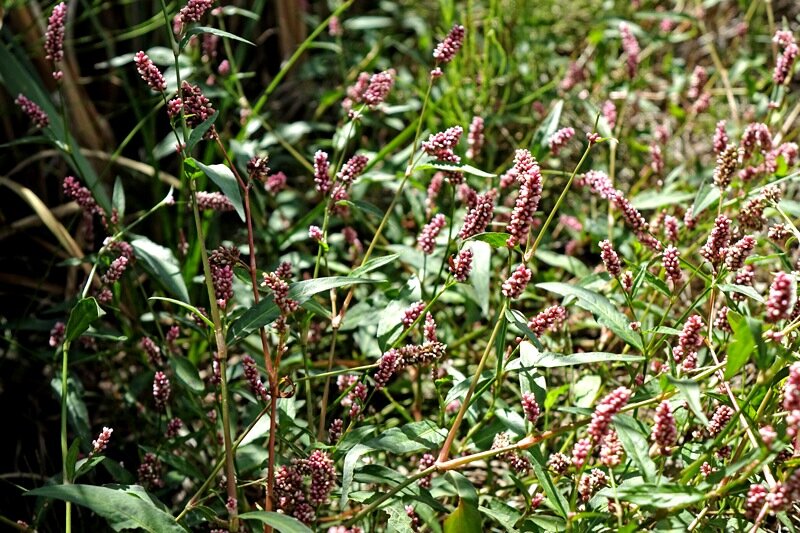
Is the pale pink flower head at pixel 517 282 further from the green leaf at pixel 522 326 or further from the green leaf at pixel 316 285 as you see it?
the green leaf at pixel 316 285

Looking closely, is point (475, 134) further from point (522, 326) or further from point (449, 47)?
point (522, 326)

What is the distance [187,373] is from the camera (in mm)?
1708

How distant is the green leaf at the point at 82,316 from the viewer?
1.40 meters

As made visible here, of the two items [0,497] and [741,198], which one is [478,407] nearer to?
[741,198]

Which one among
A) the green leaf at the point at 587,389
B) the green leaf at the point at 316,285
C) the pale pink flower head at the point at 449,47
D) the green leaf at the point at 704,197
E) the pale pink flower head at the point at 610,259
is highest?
the pale pink flower head at the point at 449,47

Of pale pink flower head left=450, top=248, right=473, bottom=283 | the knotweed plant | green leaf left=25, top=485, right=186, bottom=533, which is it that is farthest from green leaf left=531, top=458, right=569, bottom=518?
green leaf left=25, top=485, right=186, bottom=533

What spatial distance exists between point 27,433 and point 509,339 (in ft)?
3.92

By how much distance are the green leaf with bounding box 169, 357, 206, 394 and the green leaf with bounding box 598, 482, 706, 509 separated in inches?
32.7

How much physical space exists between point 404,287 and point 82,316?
57 centimetres

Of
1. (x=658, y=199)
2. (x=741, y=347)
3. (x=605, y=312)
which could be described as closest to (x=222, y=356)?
(x=605, y=312)

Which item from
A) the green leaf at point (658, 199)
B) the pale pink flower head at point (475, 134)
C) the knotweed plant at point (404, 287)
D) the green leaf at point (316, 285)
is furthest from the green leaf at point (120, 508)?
the green leaf at point (658, 199)

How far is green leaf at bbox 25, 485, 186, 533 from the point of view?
3.99 feet

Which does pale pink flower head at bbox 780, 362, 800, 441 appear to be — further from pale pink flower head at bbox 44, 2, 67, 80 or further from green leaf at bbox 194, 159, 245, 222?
pale pink flower head at bbox 44, 2, 67, 80

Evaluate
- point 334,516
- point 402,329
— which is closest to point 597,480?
point 402,329
